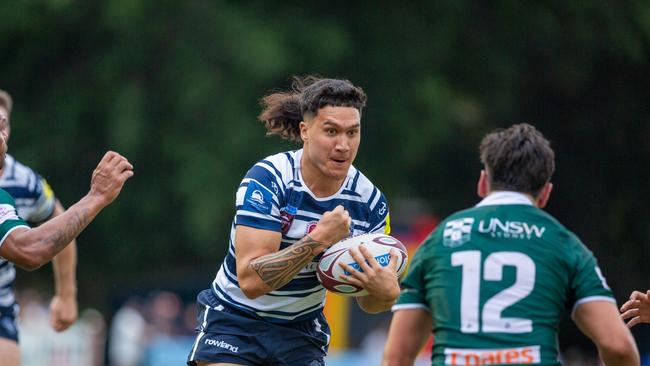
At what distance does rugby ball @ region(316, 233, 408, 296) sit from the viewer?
6012 millimetres

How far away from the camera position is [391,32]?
1917cm

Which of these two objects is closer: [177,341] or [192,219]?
[177,341]

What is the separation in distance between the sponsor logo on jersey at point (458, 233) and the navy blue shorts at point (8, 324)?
138 inches

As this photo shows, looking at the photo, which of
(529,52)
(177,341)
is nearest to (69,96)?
(177,341)

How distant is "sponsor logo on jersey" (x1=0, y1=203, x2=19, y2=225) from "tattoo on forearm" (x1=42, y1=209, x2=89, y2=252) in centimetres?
20

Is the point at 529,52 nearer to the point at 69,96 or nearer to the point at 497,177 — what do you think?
the point at 69,96

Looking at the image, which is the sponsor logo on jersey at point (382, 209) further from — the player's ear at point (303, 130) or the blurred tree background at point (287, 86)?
the blurred tree background at point (287, 86)

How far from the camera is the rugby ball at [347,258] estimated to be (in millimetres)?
6012

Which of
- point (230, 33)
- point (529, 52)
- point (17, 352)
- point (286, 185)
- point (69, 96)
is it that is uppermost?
point (529, 52)

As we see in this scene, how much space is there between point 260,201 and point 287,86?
456 inches

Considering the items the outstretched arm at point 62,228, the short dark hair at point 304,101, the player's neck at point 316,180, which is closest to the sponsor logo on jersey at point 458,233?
the player's neck at point 316,180

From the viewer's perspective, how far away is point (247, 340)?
6277 millimetres

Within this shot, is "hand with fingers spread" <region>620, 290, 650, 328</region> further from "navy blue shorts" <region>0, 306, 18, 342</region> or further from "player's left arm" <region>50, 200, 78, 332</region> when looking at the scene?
"player's left arm" <region>50, 200, 78, 332</region>

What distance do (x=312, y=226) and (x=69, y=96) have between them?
45.6ft
